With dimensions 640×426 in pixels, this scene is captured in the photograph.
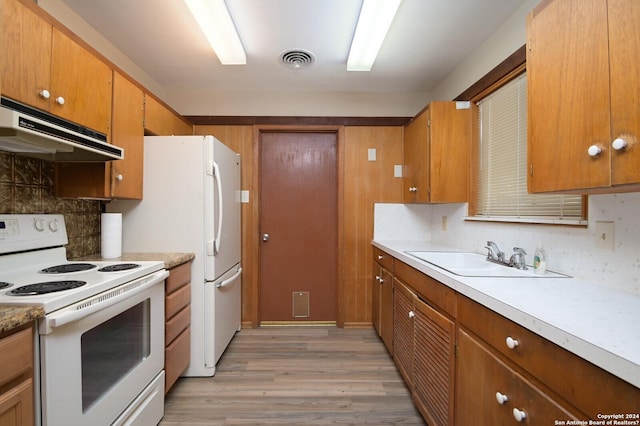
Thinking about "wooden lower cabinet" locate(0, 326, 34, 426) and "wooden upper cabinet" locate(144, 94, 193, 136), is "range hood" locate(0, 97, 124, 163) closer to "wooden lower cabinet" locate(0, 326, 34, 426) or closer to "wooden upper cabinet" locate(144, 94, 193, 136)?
"wooden upper cabinet" locate(144, 94, 193, 136)

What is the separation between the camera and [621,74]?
817 mm

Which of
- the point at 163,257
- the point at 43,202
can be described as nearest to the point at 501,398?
the point at 163,257

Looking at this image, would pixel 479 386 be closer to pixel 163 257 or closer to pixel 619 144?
pixel 619 144

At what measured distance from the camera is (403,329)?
193cm

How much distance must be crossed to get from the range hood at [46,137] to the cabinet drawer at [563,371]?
5.95 feet

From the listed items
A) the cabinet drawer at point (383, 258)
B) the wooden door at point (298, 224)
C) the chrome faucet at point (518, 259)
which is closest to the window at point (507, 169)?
the chrome faucet at point (518, 259)

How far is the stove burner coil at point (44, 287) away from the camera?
997 millimetres

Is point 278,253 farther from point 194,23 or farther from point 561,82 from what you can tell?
point 561,82

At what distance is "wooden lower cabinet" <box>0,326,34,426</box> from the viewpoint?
0.80 meters

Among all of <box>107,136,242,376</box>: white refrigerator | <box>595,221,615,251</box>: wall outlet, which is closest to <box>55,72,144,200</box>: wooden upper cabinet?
<box>107,136,242,376</box>: white refrigerator

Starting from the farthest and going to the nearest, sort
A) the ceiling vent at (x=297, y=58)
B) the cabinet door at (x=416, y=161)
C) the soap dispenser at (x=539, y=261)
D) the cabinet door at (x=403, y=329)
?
1. the cabinet door at (x=416, y=161)
2. the ceiling vent at (x=297, y=58)
3. the cabinet door at (x=403, y=329)
4. the soap dispenser at (x=539, y=261)

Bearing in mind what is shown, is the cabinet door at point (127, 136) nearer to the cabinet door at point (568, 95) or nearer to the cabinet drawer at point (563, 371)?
the cabinet drawer at point (563, 371)

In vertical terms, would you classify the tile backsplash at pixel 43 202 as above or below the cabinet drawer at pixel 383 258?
above

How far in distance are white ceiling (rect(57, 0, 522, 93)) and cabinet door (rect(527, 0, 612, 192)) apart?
2.70ft
